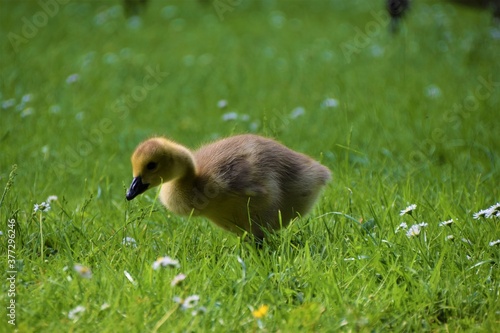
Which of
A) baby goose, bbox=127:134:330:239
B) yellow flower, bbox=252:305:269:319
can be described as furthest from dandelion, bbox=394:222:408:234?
yellow flower, bbox=252:305:269:319

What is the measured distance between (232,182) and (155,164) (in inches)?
17.0

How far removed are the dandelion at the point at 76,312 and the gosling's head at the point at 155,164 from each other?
1028 mm

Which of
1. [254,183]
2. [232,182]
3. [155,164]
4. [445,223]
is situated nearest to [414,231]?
[445,223]

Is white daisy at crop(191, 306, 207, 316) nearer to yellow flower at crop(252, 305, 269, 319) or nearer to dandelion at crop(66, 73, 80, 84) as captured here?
yellow flower at crop(252, 305, 269, 319)

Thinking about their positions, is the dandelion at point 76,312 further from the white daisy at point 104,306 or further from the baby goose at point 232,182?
the baby goose at point 232,182

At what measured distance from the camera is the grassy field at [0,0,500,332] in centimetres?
323

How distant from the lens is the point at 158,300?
3197 millimetres

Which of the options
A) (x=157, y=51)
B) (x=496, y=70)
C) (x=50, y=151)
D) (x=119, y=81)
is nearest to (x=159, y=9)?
(x=157, y=51)

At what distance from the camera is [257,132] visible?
22.6 feet

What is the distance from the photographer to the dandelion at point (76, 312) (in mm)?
3008

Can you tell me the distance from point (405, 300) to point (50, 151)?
406 centimetres

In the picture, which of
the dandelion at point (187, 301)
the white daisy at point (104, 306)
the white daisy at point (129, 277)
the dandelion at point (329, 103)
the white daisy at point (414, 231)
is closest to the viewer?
the dandelion at point (187, 301)

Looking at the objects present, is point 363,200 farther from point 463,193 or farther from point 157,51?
point 157,51

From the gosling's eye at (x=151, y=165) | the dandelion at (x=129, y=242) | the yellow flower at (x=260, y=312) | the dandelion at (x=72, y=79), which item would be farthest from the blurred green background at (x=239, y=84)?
the yellow flower at (x=260, y=312)
